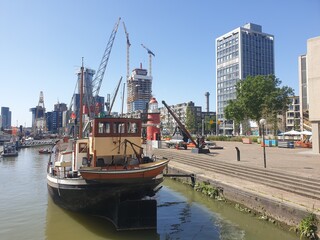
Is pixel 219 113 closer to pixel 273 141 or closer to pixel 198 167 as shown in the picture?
pixel 273 141

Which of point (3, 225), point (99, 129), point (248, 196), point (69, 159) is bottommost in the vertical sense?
point (3, 225)

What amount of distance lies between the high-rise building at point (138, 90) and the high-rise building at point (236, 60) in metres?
38.4

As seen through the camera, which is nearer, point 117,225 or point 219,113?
point 117,225

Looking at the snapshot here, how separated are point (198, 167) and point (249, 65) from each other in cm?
12989

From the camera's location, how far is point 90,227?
1395 centimetres

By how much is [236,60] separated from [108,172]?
5480 inches

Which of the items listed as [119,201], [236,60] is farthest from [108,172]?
[236,60]

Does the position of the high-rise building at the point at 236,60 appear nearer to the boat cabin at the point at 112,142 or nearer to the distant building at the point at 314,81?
the distant building at the point at 314,81

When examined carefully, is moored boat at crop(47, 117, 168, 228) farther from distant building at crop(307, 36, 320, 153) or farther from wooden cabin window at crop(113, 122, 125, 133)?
distant building at crop(307, 36, 320, 153)

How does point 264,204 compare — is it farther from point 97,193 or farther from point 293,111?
point 293,111

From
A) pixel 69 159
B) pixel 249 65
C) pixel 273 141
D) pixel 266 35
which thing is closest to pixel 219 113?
pixel 249 65

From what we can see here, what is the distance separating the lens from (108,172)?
499 inches

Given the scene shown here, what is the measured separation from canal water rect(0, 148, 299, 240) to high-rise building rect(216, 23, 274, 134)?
12601cm

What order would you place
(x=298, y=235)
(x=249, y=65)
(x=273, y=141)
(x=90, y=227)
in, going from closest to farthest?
1. (x=298, y=235)
2. (x=90, y=227)
3. (x=273, y=141)
4. (x=249, y=65)
